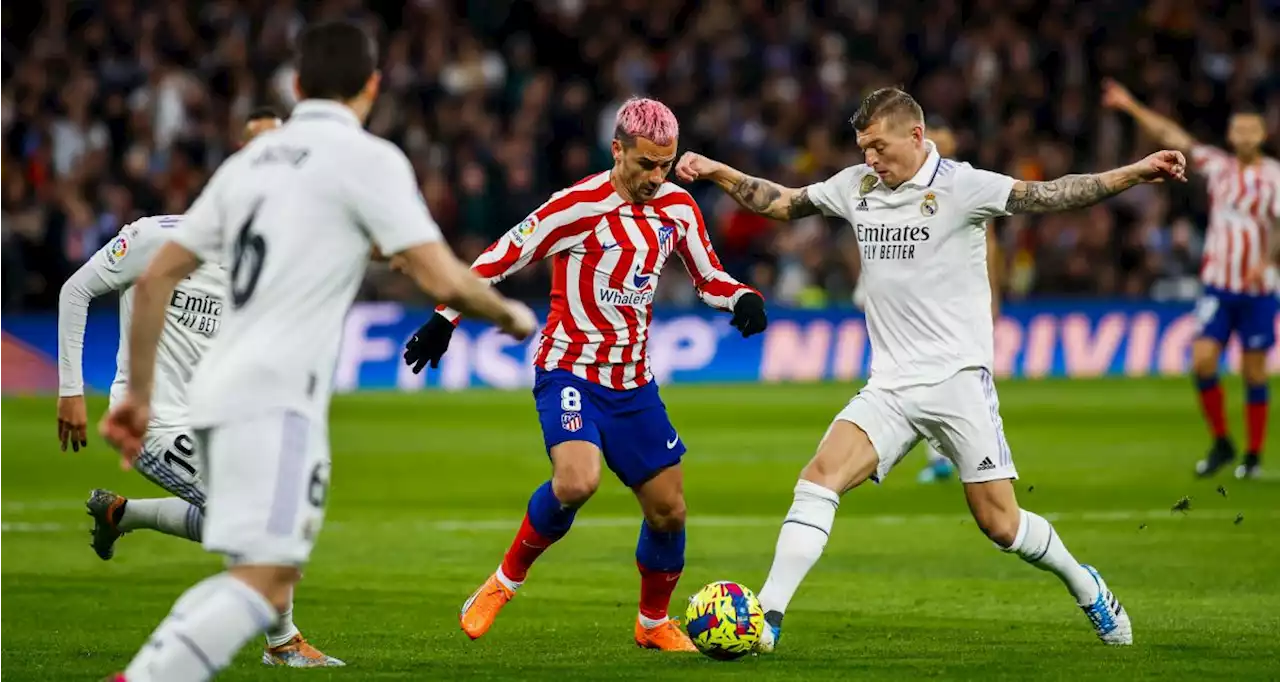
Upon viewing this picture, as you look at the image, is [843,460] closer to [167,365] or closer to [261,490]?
[167,365]

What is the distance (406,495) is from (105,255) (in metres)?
7.55

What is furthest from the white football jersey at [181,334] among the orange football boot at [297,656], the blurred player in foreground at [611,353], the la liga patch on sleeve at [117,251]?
the orange football boot at [297,656]

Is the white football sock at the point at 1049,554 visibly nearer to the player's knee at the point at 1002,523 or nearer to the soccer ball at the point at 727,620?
the player's knee at the point at 1002,523

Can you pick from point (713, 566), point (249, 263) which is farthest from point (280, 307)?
point (713, 566)

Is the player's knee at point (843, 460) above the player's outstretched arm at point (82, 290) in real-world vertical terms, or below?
below

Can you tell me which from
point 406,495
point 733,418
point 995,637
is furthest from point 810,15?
point 995,637

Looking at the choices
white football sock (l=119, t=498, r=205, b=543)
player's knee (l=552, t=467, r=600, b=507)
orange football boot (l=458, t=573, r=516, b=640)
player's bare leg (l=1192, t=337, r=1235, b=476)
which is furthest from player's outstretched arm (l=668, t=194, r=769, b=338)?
player's bare leg (l=1192, t=337, r=1235, b=476)

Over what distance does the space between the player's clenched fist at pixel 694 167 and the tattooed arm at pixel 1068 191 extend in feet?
4.32

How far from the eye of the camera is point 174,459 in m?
7.88

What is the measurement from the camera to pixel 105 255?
7730mm

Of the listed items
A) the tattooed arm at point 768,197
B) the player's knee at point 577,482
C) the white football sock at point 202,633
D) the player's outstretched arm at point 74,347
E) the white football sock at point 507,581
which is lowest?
the white football sock at point 507,581

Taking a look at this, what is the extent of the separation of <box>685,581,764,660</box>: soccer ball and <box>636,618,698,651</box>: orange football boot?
29.8 inches

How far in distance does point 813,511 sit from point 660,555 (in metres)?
0.90

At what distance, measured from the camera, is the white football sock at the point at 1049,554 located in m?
8.02
